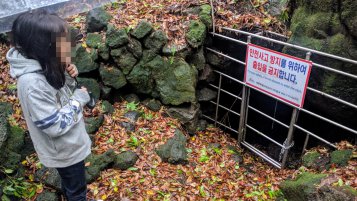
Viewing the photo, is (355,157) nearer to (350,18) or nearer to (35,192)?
(350,18)

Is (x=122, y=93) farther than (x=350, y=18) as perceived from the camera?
Yes

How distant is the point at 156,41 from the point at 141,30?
32cm

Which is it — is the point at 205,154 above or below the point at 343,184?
below

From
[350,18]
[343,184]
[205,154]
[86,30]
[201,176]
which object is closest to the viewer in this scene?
[343,184]

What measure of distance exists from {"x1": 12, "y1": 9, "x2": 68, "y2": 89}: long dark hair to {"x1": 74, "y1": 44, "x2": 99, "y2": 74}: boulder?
281 centimetres

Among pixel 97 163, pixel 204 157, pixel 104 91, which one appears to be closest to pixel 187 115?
pixel 204 157

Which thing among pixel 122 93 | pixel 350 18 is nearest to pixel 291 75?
pixel 350 18

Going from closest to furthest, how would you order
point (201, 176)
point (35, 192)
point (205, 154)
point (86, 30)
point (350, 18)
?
point (35, 192), point (350, 18), point (201, 176), point (205, 154), point (86, 30)

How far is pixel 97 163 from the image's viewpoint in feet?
13.8

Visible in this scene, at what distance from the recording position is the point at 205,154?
5242mm

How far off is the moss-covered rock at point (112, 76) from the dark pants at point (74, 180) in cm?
253

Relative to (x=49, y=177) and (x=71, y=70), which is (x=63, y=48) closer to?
(x=71, y=70)

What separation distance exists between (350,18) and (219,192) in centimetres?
318

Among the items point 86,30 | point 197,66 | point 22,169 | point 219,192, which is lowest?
point 219,192
